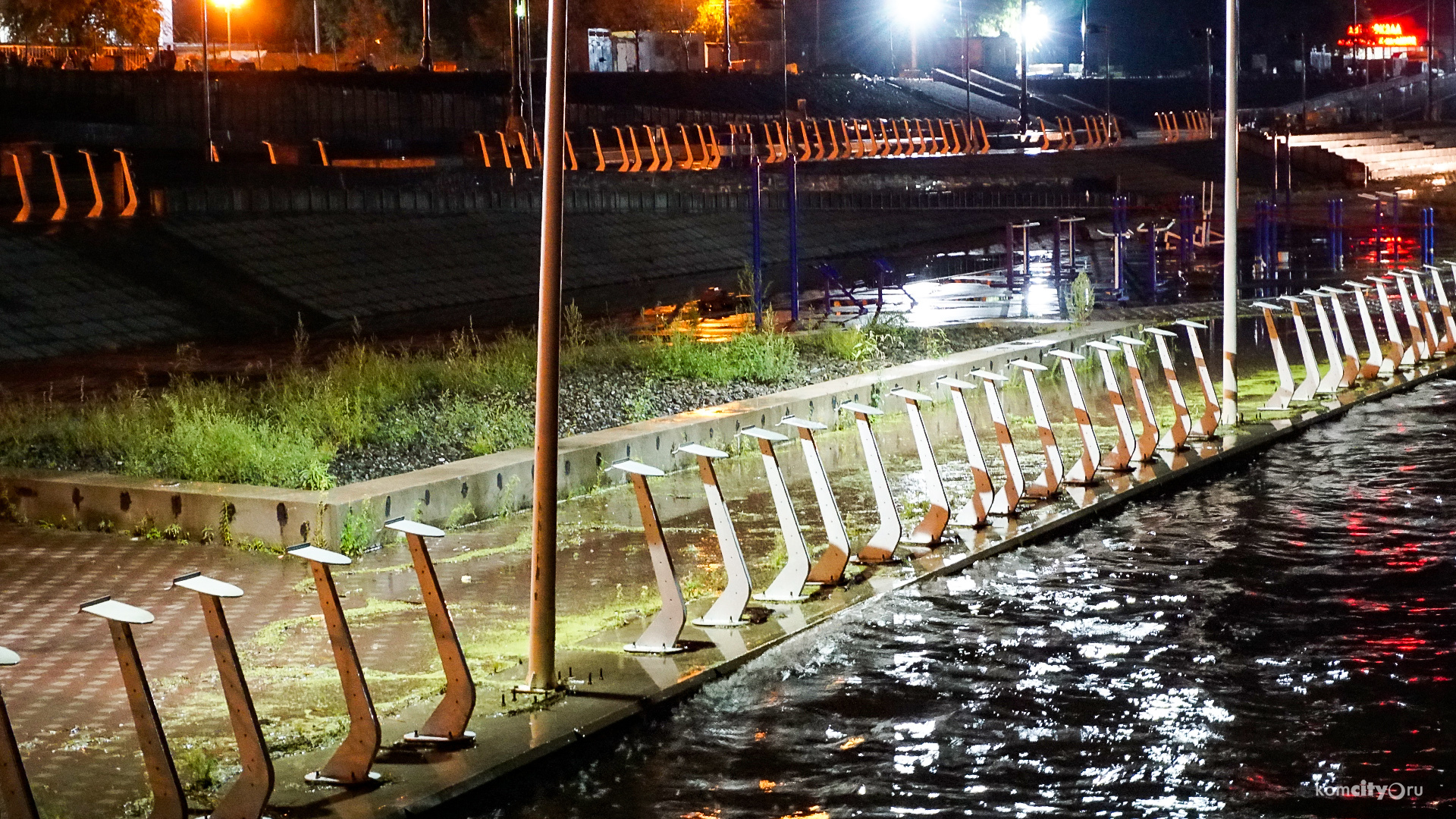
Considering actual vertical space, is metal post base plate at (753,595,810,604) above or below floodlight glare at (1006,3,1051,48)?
below

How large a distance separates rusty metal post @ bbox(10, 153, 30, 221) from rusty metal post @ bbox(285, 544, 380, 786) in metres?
22.3

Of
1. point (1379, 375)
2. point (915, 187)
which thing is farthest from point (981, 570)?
point (915, 187)

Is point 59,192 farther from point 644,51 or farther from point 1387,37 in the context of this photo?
point 1387,37

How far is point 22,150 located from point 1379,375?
22.3 meters

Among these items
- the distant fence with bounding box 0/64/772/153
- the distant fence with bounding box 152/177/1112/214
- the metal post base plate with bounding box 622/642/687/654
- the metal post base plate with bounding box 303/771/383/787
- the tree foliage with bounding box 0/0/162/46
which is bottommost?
the metal post base plate with bounding box 303/771/383/787

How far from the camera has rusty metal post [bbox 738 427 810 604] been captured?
9.05 m

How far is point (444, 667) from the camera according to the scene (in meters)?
6.97

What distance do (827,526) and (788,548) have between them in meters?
0.38

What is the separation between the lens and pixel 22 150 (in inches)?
1185

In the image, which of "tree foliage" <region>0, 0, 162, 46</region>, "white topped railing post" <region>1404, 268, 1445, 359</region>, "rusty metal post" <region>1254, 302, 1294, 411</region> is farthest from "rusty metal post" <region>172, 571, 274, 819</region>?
"tree foliage" <region>0, 0, 162, 46</region>

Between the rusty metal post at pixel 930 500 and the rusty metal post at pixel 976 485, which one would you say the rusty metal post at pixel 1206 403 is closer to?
the rusty metal post at pixel 976 485

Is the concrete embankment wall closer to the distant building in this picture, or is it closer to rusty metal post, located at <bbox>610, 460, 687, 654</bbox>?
rusty metal post, located at <bbox>610, 460, 687, 654</bbox>

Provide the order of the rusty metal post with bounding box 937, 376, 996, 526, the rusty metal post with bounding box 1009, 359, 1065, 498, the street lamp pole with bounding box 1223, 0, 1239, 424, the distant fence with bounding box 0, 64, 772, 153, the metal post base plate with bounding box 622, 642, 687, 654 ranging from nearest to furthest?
the metal post base plate with bounding box 622, 642, 687, 654 → the rusty metal post with bounding box 937, 376, 996, 526 → the rusty metal post with bounding box 1009, 359, 1065, 498 → the street lamp pole with bounding box 1223, 0, 1239, 424 → the distant fence with bounding box 0, 64, 772, 153

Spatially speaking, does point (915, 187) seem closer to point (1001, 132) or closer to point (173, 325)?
point (1001, 132)
